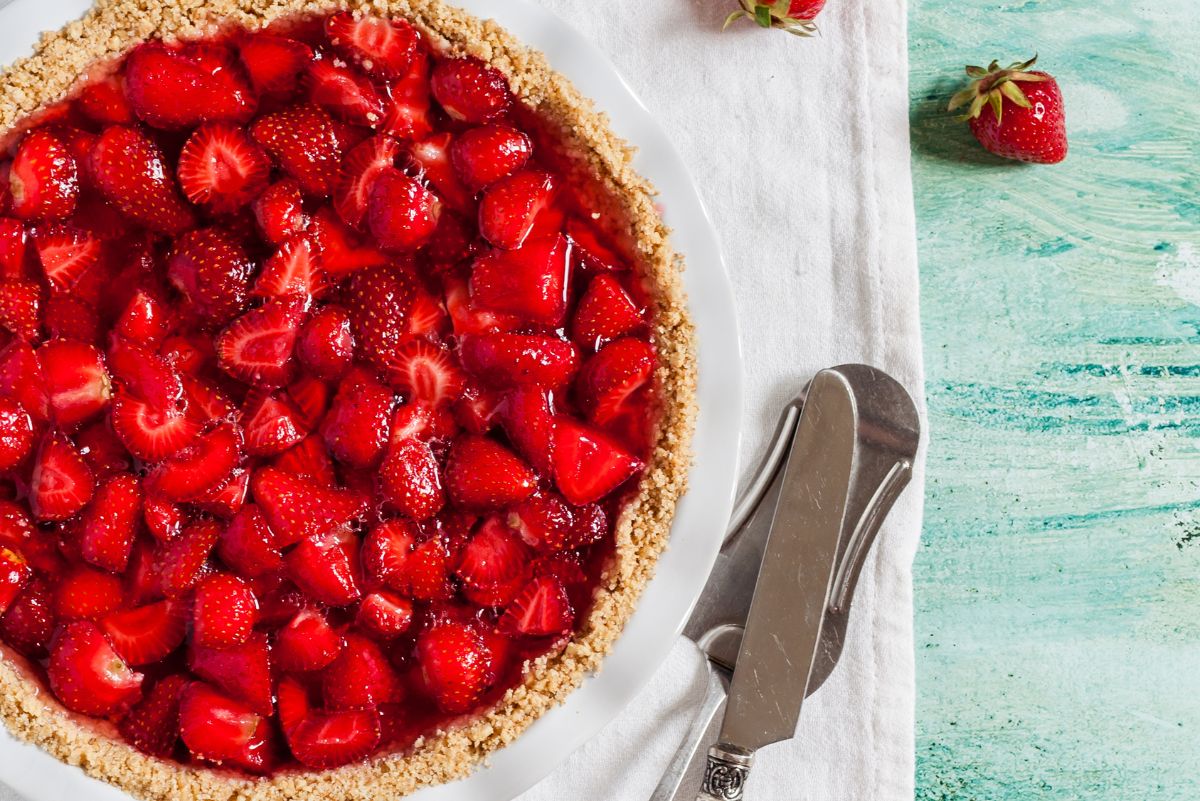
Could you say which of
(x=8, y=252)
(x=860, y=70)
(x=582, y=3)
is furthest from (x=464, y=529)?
(x=860, y=70)

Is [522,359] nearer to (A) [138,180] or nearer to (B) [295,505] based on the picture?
(B) [295,505]

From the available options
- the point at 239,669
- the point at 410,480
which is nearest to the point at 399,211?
the point at 410,480

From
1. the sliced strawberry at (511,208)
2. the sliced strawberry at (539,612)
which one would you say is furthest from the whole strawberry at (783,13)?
the sliced strawberry at (539,612)

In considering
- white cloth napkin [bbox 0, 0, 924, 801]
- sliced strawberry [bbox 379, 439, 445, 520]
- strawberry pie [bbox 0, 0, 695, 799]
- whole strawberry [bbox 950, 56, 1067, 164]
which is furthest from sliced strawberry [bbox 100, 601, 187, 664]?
whole strawberry [bbox 950, 56, 1067, 164]

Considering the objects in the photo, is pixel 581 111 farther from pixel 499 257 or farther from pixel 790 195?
pixel 790 195

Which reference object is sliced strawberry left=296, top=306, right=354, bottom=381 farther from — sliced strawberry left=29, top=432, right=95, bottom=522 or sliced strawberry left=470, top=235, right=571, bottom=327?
sliced strawberry left=29, top=432, right=95, bottom=522

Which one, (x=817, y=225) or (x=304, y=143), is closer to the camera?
(x=304, y=143)

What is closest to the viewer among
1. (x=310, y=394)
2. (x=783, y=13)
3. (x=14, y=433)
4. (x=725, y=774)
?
(x=14, y=433)

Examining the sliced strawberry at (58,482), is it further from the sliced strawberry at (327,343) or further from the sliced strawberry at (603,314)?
the sliced strawberry at (603,314)
